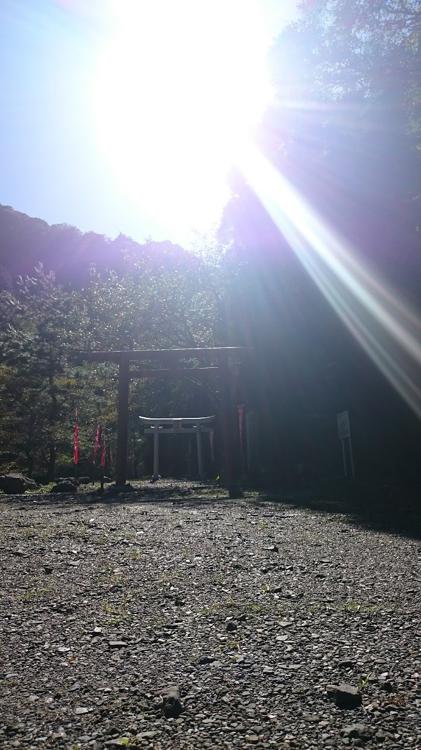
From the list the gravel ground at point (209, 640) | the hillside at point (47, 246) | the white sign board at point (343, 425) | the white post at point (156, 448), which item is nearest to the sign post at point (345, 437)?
the white sign board at point (343, 425)

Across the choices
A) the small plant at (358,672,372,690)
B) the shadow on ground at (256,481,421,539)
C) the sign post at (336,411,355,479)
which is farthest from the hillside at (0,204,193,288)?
the small plant at (358,672,372,690)

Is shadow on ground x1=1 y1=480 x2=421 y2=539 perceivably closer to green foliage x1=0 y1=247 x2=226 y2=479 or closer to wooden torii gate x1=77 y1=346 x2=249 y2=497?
wooden torii gate x1=77 y1=346 x2=249 y2=497

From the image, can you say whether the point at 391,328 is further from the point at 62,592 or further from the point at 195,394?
the point at 195,394

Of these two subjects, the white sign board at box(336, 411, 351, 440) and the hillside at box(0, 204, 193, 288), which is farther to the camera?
the hillside at box(0, 204, 193, 288)

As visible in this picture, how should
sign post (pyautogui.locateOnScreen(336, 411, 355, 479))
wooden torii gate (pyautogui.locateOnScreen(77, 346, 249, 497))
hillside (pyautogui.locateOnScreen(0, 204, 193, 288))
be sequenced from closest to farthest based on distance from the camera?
wooden torii gate (pyautogui.locateOnScreen(77, 346, 249, 497)) < sign post (pyautogui.locateOnScreen(336, 411, 355, 479)) < hillside (pyautogui.locateOnScreen(0, 204, 193, 288))

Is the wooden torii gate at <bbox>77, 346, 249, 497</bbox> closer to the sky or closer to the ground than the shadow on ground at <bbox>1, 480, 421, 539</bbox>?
closer to the sky

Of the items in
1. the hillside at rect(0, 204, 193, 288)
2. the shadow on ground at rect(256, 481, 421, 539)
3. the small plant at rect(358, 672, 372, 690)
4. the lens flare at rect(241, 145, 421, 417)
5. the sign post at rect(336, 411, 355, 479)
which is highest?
the hillside at rect(0, 204, 193, 288)

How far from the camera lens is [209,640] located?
9.09ft

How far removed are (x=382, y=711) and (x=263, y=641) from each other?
29.5 inches

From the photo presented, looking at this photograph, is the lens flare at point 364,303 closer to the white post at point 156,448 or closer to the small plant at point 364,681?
the white post at point 156,448

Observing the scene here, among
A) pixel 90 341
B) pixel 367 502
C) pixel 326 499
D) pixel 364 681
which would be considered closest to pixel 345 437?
pixel 326 499

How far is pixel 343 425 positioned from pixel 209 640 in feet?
36.2

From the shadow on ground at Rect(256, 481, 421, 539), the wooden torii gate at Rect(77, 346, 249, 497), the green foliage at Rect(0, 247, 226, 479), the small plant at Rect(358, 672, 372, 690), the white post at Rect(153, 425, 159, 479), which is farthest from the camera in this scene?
the green foliage at Rect(0, 247, 226, 479)

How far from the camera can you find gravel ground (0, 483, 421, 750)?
1.97m
